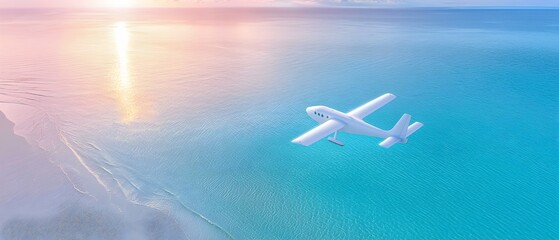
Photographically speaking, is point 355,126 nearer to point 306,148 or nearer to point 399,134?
point 399,134

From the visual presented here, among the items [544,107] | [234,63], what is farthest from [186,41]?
[544,107]

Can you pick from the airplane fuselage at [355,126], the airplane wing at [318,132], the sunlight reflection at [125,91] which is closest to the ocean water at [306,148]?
the sunlight reflection at [125,91]

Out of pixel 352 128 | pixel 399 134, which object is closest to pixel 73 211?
pixel 352 128

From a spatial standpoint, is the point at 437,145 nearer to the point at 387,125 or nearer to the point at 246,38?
the point at 387,125

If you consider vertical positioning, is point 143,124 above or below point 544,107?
below

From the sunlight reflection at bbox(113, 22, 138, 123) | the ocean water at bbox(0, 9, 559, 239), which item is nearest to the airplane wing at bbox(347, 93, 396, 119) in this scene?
the ocean water at bbox(0, 9, 559, 239)
